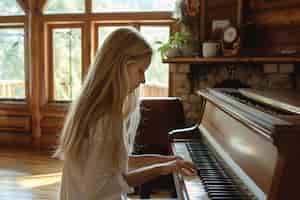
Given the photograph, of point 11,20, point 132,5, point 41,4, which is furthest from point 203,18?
point 11,20

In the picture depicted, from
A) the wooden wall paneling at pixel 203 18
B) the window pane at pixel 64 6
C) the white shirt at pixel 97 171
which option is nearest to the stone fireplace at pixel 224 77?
the wooden wall paneling at pixel 203 18

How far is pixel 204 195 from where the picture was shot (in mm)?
1304

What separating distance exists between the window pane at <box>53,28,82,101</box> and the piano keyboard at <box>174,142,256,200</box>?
3896mm

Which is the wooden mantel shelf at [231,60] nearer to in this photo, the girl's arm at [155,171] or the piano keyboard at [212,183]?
the piano keyboard at [212,183]

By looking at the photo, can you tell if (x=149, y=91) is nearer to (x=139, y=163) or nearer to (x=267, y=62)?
(x=267, y=62)

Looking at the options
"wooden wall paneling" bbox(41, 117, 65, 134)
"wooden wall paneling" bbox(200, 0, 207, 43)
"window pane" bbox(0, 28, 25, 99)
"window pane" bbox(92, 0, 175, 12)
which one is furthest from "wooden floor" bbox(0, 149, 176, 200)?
"window pane" bbox(92, 0, 175, 12)

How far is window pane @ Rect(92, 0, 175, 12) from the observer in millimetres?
5102

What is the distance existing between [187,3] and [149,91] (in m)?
1.47

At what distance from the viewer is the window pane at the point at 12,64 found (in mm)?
5648

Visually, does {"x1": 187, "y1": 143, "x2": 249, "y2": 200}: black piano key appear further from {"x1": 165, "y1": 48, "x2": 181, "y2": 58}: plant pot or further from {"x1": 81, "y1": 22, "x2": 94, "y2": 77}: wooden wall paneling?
{"x1": 81, "y1": 22, "x2": 94, "y2": 77}: wooden wall paneling

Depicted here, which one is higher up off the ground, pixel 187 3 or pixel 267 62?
pixel 187 3

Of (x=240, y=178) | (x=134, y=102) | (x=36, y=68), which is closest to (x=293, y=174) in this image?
(x=240, y=178)

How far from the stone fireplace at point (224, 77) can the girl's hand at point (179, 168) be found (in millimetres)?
2987

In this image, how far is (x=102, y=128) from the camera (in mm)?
1277
